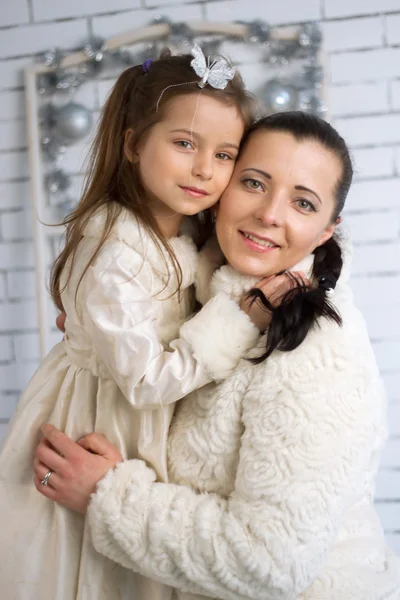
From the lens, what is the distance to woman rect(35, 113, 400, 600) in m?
1.14

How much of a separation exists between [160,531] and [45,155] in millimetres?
1867

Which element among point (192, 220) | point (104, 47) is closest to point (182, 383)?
point (192, 220)

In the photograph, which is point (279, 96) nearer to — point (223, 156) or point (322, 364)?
point (223, 156)

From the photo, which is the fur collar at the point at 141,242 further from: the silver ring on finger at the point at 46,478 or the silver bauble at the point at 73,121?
the silver bauble at the point at 73,121

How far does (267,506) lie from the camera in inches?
44.9

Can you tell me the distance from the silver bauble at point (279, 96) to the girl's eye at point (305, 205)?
1.22m

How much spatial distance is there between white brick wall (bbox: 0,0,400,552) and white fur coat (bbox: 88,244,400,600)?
4.57ft

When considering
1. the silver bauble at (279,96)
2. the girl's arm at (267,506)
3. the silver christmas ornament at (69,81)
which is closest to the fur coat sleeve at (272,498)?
the girl's arm at (267,506)

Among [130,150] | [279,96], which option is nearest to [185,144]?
[130,150]

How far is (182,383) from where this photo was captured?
120 cm

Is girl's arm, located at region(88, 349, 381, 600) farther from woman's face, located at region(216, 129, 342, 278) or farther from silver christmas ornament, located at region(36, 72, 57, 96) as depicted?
silver christmas ornament, located at region(36, 72, 57, 96)

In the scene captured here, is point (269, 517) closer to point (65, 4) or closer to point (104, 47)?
point (104, 47)

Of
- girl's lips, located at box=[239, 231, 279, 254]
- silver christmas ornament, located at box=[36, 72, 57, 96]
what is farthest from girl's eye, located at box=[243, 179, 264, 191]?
silver christmas ornament, located at box=[36, 72, 57, 96]

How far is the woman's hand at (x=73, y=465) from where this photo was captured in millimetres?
1254
